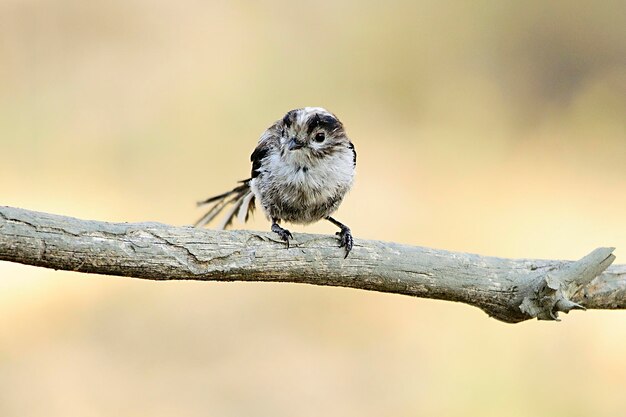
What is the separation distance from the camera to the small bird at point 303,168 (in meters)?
3.90

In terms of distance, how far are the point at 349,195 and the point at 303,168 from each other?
2.95 m

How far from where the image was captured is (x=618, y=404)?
5.76m

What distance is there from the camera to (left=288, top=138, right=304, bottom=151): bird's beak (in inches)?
151

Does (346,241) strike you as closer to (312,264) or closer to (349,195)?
(312,264)

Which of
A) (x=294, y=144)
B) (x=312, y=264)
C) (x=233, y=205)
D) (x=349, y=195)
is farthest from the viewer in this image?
(x=349, y=195)

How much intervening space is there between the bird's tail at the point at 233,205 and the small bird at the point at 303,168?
309mm

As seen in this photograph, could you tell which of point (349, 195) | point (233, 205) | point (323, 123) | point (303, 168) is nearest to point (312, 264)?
point (303, 168)

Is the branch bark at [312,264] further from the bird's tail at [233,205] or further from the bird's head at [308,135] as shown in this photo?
the bird's tail at [233,205]

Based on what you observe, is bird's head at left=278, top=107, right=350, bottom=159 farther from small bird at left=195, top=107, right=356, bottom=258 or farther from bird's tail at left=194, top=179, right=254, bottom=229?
A: bird's tail at left=194, top=179, right=254, bottom=229

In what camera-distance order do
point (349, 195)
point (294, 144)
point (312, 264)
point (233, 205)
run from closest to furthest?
point (312, 264) < point (294, 144) < point (233, 205) < point (349, 195)

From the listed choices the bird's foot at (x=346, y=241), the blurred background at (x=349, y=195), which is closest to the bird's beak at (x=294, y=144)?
the bird's foot at (x=346, y=241)

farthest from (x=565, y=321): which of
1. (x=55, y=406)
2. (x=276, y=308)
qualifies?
(x=55, y=406)

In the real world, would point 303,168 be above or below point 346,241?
above

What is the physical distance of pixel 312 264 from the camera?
3.35m
